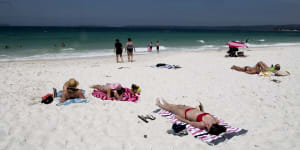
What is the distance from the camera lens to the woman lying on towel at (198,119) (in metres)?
3.85

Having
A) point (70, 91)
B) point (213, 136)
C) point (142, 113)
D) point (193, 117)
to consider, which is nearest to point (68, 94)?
point (70, 91)

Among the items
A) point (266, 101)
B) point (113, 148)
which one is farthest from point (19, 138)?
point (266, 101)

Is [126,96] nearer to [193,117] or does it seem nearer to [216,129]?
[193,117]

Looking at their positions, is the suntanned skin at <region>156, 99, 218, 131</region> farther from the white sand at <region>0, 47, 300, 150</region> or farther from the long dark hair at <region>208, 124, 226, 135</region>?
the white sand at <region>0, 47, 300, 150</region>

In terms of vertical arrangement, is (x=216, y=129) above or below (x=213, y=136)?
above

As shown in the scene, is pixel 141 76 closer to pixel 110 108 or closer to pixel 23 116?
pixel 110 108

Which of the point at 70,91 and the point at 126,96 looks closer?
the point at 70,91

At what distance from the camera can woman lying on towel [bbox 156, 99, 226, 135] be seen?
385cm

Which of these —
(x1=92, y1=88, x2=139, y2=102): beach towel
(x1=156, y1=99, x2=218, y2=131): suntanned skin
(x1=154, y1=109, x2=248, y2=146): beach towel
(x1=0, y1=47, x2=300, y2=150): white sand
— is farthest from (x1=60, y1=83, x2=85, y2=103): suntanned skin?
(x1=154, y1=109, x2=248, y2=146): beach towel

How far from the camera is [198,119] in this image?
4.17 m

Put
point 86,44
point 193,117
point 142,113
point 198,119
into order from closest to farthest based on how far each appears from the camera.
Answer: point 198,119, point 193,117, point 142,113, point 86,44

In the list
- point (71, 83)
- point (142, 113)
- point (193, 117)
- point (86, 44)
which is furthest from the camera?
point (86, 44)

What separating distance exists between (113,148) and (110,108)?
1685 millimetres

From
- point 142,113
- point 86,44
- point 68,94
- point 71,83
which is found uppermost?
point 86,44
